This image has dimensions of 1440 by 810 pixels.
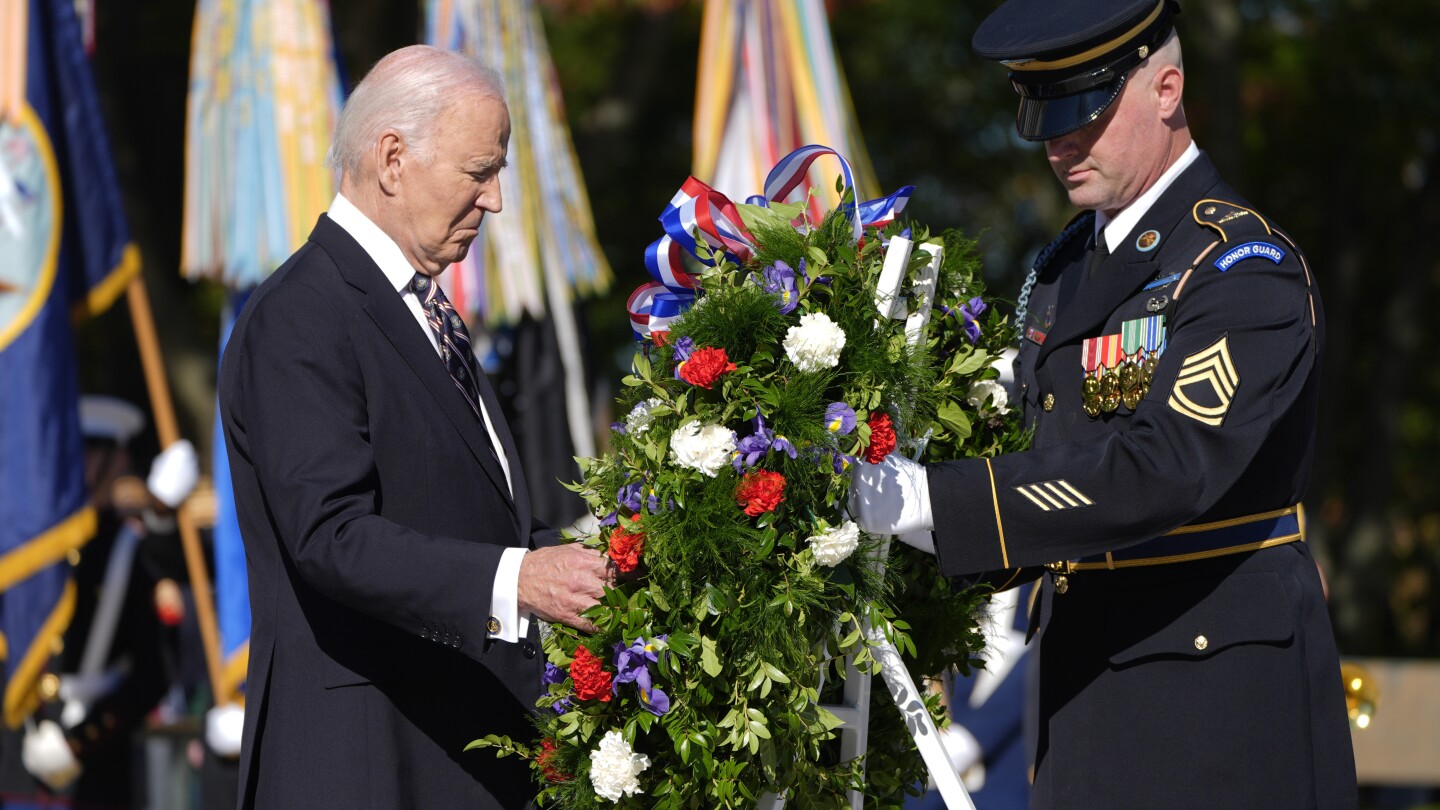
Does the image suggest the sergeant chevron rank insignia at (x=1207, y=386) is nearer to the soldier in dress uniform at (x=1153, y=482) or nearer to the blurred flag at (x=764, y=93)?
the soldier in dress uniform at (x=1153, y=482)

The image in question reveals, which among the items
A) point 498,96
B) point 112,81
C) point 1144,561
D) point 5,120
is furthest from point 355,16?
point 1144,561

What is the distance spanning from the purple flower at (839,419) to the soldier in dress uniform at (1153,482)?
5.9 inches

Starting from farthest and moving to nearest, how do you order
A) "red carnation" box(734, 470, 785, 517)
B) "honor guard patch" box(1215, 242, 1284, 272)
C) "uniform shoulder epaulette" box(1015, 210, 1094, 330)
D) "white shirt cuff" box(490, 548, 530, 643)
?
1. "uniform shoulder epaulette" box(1015, 210, 1094, 330)
2. "honor guard patch" box(1215, 242, 1284, 272)
3. "white shirt cuff" box(490, 548, 530, 643)
4. "red carnation" box(734, 470, 785, 517)

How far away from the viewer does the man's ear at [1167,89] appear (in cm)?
293

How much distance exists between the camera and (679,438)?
2.44m

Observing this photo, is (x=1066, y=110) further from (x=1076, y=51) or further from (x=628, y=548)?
(x=628, y=548)

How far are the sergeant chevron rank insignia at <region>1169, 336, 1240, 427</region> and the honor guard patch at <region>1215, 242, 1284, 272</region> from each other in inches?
7.1

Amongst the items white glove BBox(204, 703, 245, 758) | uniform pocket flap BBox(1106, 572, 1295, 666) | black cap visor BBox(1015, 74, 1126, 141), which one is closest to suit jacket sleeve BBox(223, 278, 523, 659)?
uniform pocket flap BBox(1106, 572, 1295, 666)

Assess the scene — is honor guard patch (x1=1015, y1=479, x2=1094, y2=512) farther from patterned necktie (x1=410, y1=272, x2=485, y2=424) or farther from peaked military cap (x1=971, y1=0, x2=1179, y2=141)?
patterned necktie (x1=410, y1=272, x2=485, y2=424)

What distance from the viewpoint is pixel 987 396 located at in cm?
290

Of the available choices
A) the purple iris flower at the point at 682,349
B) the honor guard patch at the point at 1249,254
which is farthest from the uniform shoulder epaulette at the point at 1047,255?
the purple iris flower at the point at 682,349

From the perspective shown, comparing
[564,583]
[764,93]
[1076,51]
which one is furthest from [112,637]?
[1076,51]

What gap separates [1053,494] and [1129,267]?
21.4 inches

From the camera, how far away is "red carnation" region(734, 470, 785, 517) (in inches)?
94.0
